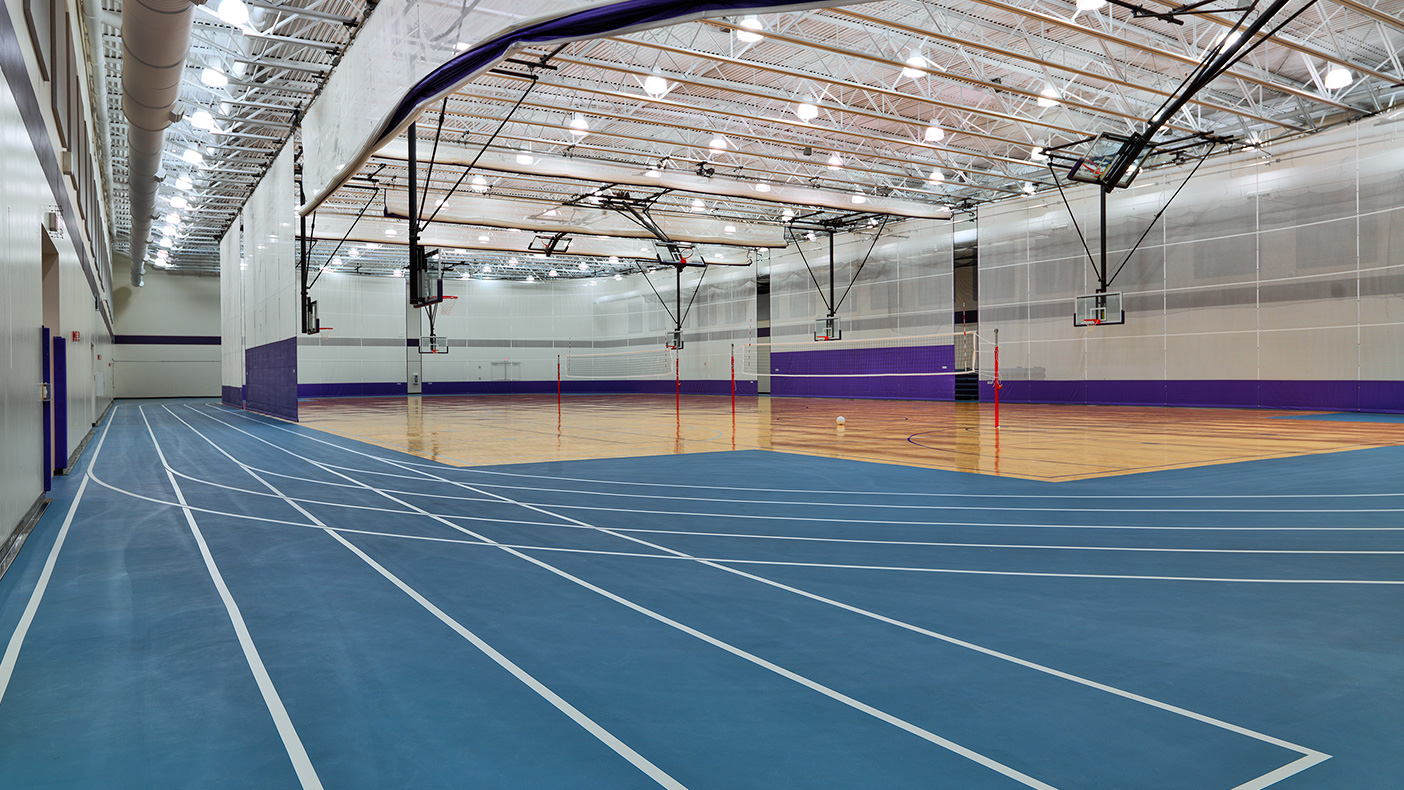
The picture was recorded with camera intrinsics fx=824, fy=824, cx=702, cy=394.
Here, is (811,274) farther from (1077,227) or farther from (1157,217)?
(1157,217)

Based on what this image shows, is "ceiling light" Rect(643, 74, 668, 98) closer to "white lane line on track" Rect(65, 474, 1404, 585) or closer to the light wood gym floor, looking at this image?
the light wood gym floor

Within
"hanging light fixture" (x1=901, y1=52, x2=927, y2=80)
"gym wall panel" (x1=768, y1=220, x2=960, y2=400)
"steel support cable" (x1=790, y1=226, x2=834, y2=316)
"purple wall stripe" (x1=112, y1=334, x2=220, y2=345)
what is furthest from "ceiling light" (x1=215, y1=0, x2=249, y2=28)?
"purple wall stripe" (x1=112, y1=334, x2=220, y2=345)

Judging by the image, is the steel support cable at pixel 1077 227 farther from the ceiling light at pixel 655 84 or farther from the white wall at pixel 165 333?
the white wall at pixel 165 333

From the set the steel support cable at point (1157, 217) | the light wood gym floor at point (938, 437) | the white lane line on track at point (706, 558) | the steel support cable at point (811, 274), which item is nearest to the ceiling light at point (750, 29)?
the light wood gym floor at point (938, 437)

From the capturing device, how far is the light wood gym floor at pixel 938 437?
1274 centimetres

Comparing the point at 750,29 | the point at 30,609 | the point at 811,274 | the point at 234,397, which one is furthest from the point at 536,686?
the point at 234,397

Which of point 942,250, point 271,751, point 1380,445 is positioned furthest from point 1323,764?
point 942,250

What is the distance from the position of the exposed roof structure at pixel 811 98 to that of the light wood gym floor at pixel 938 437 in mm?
7002

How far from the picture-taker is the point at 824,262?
39031mm

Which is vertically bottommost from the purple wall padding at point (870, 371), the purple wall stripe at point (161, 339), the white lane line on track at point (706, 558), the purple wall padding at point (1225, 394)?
the white lane line on track at point (706, 558)

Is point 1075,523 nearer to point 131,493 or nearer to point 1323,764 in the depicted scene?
point 1323,764

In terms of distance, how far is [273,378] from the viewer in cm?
2638

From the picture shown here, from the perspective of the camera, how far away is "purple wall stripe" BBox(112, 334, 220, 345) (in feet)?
157

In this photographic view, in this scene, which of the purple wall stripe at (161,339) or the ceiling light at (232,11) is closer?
the ceiling light at (232,11)
